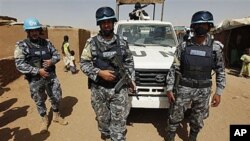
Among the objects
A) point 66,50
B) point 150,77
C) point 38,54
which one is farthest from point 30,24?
point 66,50

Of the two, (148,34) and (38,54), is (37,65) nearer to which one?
(38,54)

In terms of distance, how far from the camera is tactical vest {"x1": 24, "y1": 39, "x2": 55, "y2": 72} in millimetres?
4156

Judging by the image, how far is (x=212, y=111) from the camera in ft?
18.4

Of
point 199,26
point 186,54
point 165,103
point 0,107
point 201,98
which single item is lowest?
point 0,107

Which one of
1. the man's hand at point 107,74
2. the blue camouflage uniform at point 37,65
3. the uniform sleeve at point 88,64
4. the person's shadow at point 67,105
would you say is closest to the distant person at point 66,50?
the person's shadow at point 67,105

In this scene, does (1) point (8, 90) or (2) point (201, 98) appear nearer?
(2) point (201, 98)

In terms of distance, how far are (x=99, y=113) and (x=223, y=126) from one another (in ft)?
8.54

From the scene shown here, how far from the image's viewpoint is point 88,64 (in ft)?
11.0

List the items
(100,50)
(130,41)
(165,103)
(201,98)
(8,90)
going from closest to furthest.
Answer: (100,50) < (201,98) < (165,103) < (130,41) < (8,90)

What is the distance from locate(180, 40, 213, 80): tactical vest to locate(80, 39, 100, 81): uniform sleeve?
1198 mm

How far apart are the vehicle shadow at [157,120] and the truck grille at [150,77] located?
955 mm

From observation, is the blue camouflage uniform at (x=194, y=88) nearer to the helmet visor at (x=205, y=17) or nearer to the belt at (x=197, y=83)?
the belt at (x=197, y=83)

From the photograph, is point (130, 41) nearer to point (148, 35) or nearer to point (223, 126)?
point (148, 35)

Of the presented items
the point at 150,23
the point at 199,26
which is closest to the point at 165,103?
the point at 199,26
